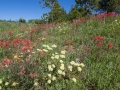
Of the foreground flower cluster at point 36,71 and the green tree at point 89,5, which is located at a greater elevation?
the green tree at point 89,5

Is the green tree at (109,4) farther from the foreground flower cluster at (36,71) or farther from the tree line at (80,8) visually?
the foreground flower cluster at (36,71)

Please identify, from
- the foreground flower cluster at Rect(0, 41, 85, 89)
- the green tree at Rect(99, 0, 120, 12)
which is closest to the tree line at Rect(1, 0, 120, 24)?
the green tree at Rect(99, 0, 120, 12)

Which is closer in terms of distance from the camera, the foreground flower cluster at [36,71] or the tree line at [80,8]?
the foreground flower cluster at [36,71]

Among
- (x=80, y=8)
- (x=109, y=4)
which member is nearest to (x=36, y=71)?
(x=80, y=8)

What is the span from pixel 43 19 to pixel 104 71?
40034 mm

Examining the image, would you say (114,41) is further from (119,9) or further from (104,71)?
(119,9)

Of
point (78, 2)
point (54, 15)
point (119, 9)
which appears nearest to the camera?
point (54, 15)

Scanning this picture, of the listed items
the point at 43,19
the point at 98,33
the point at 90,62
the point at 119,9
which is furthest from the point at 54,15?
the point at 90,62

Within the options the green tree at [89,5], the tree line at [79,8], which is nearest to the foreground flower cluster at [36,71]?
the tree line at [79,8]

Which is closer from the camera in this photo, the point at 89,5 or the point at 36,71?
the point at 36,71

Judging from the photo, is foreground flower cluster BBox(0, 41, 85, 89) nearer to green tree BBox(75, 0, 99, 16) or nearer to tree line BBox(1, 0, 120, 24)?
tree line BBox(1, 0, 120, 24)

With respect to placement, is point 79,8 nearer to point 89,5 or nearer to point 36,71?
point 89,5

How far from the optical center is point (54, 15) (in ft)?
144

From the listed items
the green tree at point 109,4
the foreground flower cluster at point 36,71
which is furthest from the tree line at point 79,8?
the foreground flower cluster at point 36,71
